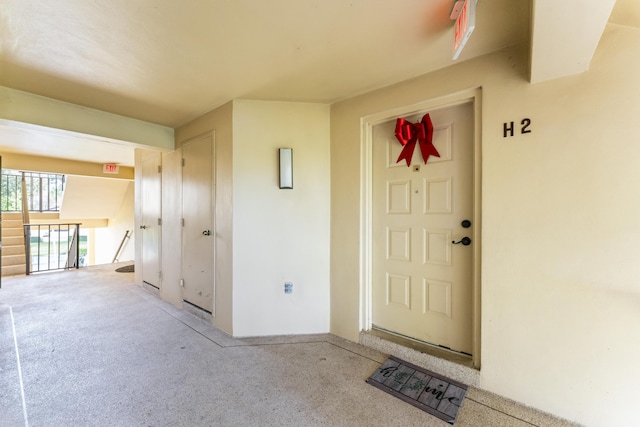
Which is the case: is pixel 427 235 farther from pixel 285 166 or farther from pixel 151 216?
pixel 151 216

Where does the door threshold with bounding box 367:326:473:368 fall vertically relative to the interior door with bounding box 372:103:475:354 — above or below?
below

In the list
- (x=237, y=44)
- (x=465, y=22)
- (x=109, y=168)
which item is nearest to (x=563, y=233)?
(x=465, y=22)

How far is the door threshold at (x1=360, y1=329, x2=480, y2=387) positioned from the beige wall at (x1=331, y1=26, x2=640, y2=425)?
11 cm

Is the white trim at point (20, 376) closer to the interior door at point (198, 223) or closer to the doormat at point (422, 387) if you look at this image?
the interior door at point (198, 223)

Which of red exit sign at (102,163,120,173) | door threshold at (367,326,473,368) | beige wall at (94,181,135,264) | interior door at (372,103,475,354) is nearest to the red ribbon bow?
interior door at (372,103,475,354)

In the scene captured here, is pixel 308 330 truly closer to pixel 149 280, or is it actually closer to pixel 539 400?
pixel 539 400

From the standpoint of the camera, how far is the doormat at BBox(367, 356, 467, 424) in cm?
165

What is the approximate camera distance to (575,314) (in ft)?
5.08

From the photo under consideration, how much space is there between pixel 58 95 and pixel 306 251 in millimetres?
2876

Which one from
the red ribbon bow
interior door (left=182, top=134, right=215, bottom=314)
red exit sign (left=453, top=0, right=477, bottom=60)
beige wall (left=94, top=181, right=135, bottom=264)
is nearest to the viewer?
red exit sign (left=453, top=0, right=477, bottom=60)

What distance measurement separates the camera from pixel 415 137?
2221mm

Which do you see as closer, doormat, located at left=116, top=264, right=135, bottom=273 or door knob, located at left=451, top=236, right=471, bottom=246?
door knob, located at left=451, top=236, right=471, bottom=246

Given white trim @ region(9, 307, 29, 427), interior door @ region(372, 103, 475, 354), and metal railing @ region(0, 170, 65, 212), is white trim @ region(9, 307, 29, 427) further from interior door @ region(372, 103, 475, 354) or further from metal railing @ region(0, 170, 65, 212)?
metal railing @ region(0, 170, 65, 212)

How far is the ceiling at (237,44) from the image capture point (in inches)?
56.5
